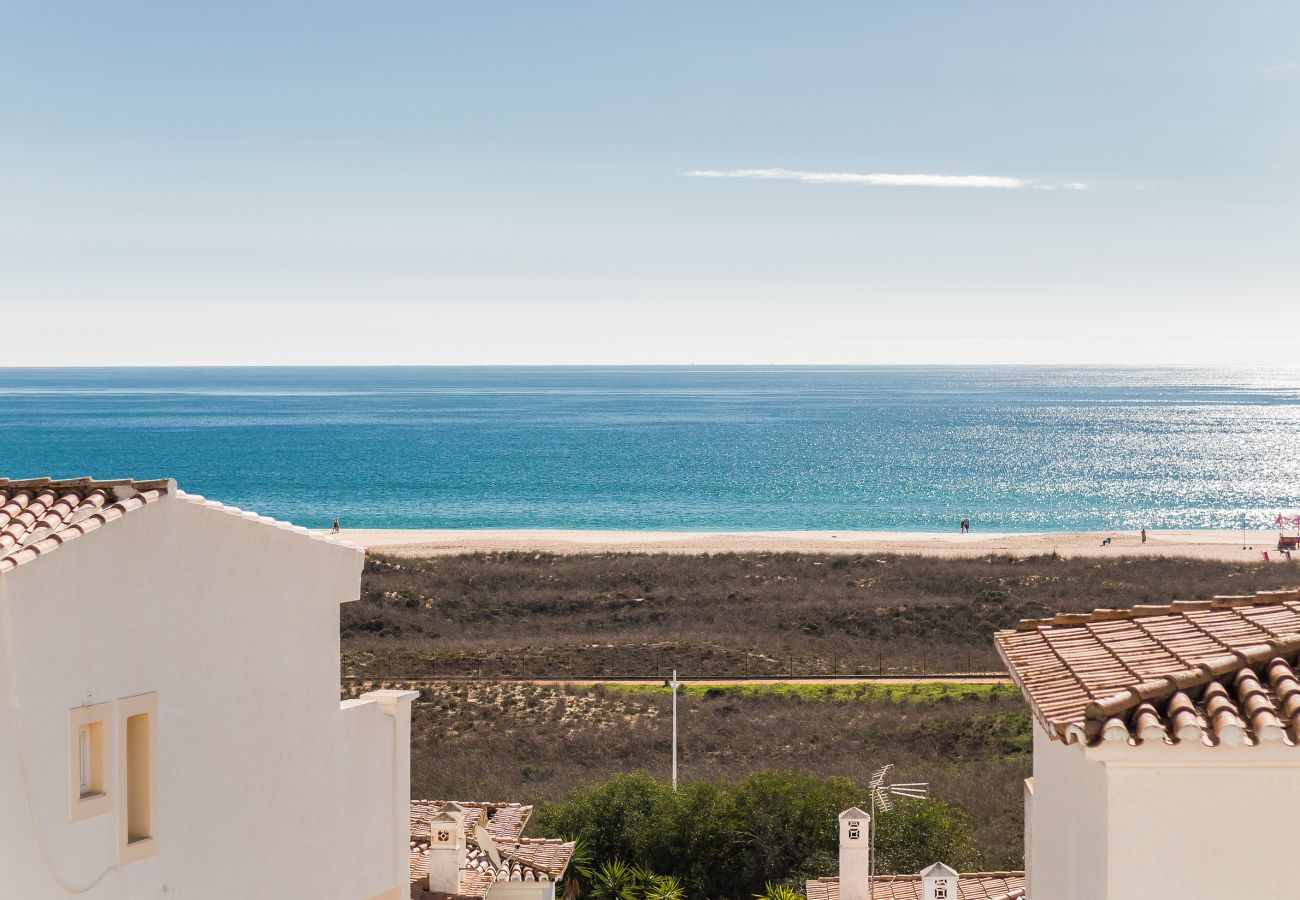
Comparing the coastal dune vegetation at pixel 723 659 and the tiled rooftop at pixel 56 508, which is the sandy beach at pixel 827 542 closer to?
the coastal dune vegetation at pixel 723 659

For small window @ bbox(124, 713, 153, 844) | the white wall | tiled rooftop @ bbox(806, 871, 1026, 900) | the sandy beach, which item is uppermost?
the white wall

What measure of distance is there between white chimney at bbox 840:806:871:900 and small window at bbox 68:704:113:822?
9.79 metres

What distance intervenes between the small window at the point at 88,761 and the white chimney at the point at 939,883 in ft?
30.8

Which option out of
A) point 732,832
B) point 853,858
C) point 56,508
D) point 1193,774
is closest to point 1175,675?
point 1193,774

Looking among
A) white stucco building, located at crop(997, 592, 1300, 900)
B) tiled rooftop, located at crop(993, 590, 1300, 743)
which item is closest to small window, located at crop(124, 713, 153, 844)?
tiled rooftop, located at crop(993, 590, 1300, 743)

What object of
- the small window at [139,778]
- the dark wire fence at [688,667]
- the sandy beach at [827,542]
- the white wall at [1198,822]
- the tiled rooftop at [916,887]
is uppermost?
the white wall at [1198,822]

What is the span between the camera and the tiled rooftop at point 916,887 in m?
16.2

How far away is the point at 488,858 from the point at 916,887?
18.1 ft

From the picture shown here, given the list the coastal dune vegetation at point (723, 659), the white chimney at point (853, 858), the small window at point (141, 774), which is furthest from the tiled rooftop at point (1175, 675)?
the coastal dune vegetation at point (723, 659)

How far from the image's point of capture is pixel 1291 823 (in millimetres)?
6457

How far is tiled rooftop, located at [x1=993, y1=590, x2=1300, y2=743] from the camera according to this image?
248 inches

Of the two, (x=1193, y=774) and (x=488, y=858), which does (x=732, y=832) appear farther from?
(x=1193, y=774)

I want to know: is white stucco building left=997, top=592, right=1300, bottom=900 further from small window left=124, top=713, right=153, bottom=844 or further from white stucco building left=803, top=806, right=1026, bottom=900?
white stucco building left=803, top=806, right=1026, bottom=900

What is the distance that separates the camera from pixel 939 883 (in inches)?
599
